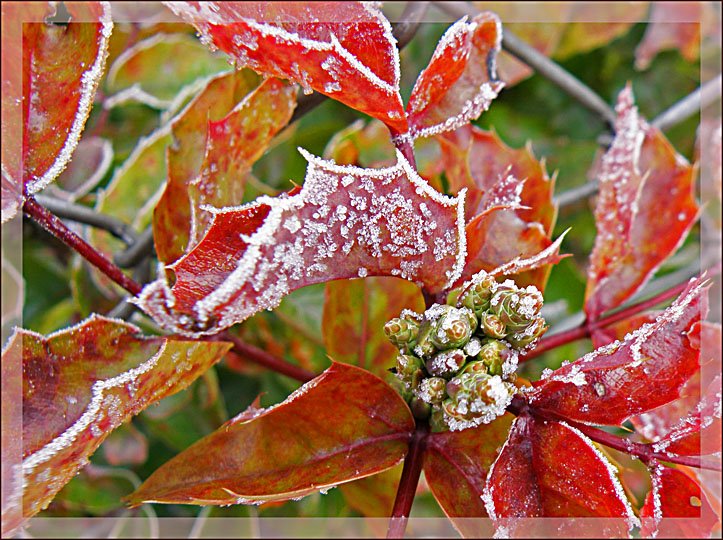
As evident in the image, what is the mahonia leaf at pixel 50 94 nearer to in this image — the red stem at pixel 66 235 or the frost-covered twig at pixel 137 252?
the red stem at pixel 66 235

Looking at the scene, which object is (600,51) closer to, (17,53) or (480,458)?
(480,458)

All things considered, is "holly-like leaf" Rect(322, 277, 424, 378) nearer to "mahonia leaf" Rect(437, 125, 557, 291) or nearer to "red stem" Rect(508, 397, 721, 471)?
"mahonia leaf" Rect(437, 125, 557, 291)

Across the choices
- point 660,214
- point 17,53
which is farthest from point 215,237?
point 660,214

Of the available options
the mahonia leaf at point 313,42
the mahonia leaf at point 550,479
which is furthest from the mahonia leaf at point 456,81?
the mahonia leaf at point 550,479

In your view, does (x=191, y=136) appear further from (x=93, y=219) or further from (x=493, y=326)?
(x=493, y=326)

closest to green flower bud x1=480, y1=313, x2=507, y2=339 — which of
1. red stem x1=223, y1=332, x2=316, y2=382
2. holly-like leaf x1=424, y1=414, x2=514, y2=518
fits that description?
holly-like leaf x1=424, y1=414, x2=514, y2=518

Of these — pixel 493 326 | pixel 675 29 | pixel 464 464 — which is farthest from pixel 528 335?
pixel 675 29
